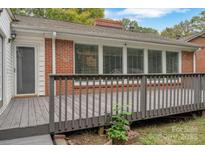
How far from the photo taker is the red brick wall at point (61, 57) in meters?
6.86

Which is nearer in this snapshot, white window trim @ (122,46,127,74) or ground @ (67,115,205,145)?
ground @ (67,115,205,145)

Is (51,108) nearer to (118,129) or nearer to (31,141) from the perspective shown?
(31,141)

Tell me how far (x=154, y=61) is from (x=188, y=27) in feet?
82.4

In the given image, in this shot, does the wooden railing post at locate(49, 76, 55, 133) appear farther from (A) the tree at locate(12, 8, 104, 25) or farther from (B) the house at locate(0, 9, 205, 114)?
(A) the tree at locate(12, 8, 104, 25)

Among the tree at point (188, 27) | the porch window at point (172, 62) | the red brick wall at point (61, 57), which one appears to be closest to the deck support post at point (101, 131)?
the red brick wall at point (61, 57)

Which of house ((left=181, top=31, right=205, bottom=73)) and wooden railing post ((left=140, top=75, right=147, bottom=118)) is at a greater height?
house ((left=181, top=31, right=205, bottom=73))

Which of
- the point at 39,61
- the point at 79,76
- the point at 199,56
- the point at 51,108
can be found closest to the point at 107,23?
the point at 39,61

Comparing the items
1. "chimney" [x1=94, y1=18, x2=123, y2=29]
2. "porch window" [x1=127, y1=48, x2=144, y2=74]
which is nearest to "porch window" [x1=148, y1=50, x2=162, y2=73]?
"porch window" [x1=127, y1=48, x2=144, y2=74]

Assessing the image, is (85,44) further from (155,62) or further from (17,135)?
(17,135)

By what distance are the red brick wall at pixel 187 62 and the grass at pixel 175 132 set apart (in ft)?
16.0

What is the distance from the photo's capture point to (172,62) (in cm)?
966

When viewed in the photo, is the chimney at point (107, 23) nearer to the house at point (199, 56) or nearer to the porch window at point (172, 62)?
the porch window at point (172, 62)

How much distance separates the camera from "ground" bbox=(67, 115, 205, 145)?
12.4ft

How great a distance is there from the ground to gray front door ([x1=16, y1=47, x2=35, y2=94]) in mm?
3355
